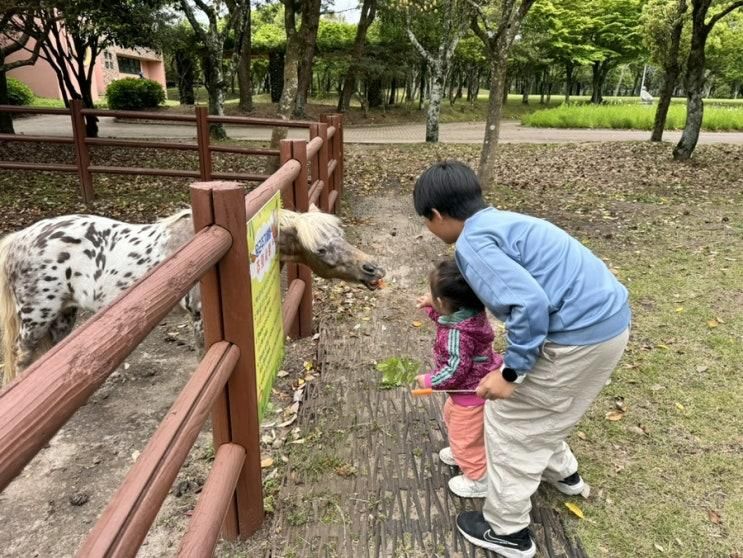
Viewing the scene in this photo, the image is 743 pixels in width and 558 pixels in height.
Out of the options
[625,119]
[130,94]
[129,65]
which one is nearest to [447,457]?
[625,119]

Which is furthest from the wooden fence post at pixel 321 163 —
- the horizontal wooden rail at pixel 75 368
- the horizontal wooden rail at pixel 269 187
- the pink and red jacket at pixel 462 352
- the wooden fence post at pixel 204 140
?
the horizontal wooden rail at pixel 75 368

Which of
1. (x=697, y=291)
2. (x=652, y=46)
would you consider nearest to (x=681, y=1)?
(x=652, y=46)

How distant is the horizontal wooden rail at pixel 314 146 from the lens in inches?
196

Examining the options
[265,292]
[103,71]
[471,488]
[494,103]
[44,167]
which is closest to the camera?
[265,292]

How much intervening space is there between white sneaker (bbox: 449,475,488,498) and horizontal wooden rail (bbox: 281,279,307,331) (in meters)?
1.39

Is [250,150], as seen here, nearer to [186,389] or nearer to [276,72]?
[186,389]

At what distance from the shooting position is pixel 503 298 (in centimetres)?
183

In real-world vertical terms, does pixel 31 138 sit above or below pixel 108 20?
below

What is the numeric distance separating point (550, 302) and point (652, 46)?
1959 centimetres

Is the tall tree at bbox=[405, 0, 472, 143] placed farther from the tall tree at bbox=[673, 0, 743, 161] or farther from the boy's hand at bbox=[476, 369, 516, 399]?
the boy's hand at bbox=[476, 369, 516, 399]

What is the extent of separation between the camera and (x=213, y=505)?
1891 mm

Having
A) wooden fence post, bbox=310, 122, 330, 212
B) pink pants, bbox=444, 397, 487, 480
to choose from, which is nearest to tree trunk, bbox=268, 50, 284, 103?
wooden fence post, bbox=310, 122, 330, 212

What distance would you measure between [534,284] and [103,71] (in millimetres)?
38522

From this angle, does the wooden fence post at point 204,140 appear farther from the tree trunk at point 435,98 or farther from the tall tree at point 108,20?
the tree trunk at point 435,98
